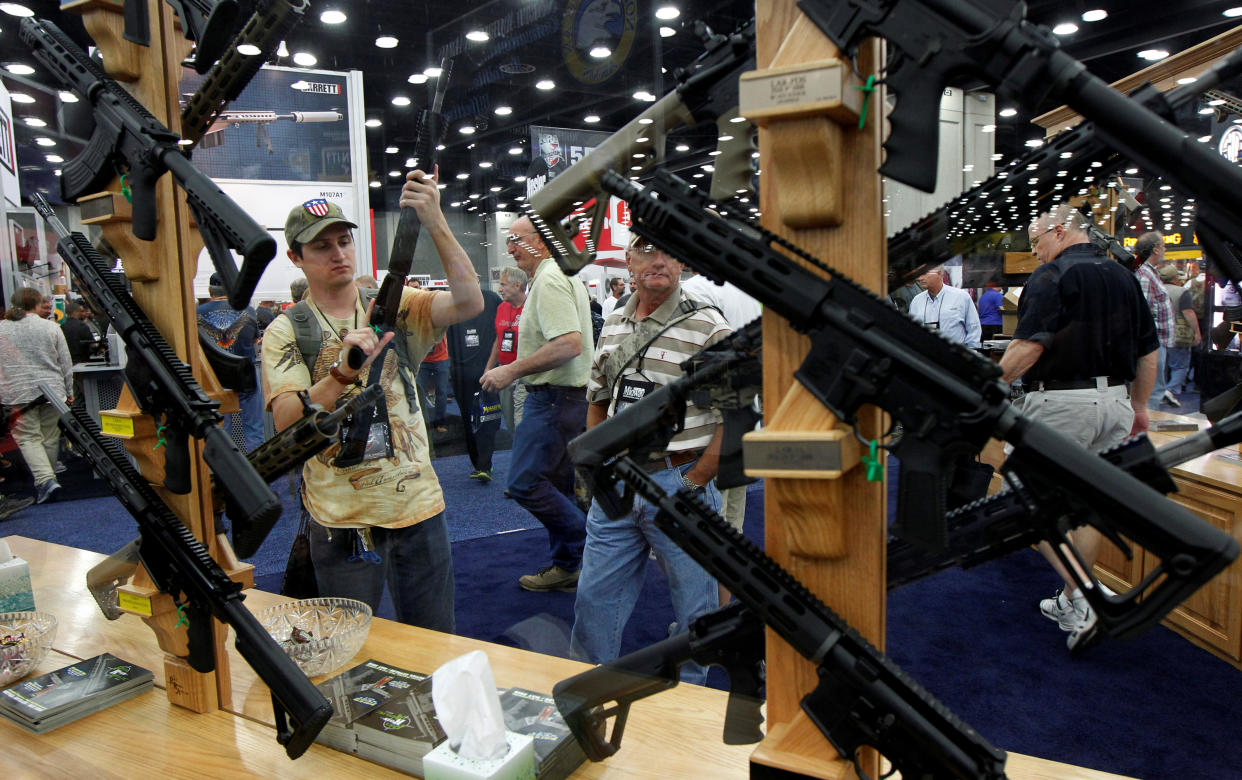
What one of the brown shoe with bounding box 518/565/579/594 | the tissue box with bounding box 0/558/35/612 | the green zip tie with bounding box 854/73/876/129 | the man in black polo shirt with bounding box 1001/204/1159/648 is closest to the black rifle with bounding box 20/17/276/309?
the green zip tie with bounding box 854/73/876/129

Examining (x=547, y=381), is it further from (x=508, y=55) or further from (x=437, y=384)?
(x=508, y=55)

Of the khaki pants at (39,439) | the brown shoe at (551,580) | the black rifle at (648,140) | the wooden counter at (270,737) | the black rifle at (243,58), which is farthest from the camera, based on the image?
the khaki pants at (39,439)

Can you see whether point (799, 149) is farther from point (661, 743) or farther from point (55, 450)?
point (55, 450)

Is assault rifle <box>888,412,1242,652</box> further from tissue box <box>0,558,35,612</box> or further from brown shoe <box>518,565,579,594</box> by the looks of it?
tissue box <box>0,558,35,612</box>

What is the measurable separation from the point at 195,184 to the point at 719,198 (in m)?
0.80

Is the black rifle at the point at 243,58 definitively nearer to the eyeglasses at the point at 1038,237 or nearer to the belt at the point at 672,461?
the belt at the point at 672,461

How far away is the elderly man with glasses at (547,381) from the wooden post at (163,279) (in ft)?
2.02

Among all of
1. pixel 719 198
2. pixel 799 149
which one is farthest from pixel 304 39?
pixel 799 149

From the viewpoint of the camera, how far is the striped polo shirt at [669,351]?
0.87 metres

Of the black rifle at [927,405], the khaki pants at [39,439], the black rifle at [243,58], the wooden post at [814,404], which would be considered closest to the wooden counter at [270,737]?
the wooden post at [814,404]

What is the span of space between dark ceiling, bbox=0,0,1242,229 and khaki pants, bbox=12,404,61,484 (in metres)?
0.85

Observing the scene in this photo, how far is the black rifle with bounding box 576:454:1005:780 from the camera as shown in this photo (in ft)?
2.17

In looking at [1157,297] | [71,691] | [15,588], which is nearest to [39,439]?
[15,588]

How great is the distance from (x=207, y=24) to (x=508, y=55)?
63 cm
